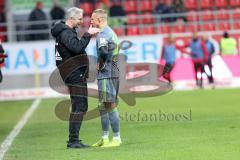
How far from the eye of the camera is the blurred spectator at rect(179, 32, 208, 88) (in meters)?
28.2

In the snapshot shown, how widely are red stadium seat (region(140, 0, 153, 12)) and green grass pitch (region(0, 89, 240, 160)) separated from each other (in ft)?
41.6

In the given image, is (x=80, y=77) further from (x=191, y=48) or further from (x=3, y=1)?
(x=3, y=1)

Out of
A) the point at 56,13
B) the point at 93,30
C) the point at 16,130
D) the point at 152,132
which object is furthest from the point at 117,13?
the point at 93,30

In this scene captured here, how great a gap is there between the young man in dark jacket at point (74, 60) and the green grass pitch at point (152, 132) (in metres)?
0.56

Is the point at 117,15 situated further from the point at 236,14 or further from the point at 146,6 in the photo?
the point at 236,14

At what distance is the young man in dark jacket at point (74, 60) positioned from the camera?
40.6 feet

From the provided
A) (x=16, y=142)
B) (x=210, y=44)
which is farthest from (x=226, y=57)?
(x=16, y=142)

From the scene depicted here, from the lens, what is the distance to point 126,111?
2005 cm

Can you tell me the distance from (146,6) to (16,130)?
2040cm

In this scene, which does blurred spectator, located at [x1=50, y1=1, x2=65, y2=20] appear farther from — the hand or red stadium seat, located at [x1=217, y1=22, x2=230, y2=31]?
the hand

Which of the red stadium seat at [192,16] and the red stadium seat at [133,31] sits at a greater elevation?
the red stadium seat at [192,16]

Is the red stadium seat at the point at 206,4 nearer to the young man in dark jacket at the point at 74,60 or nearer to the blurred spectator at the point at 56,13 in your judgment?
the blurred spectator at the point at 56,13

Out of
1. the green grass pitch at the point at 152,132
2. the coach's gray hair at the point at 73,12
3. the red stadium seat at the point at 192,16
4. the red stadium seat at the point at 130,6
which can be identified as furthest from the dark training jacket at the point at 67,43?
the red stadium seat at the point at 130,6

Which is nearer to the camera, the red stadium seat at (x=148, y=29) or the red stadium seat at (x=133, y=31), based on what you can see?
the red stadium seat at (x=133, y=31)
